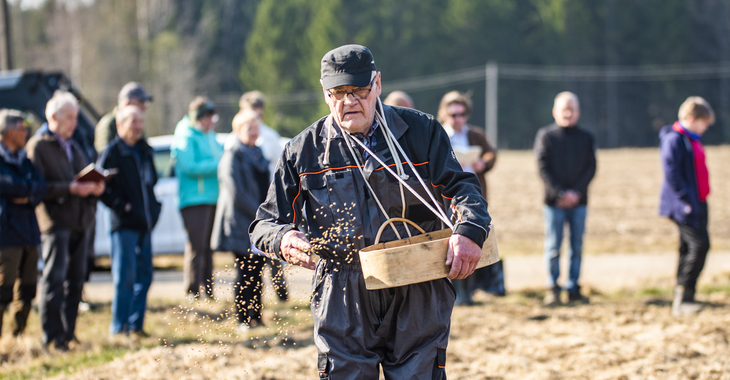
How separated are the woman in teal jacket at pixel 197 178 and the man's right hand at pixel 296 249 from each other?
416cm

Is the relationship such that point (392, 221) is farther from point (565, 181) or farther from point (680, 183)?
point (565, 181)

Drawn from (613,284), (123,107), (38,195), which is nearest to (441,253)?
(38,195)

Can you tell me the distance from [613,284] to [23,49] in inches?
1749

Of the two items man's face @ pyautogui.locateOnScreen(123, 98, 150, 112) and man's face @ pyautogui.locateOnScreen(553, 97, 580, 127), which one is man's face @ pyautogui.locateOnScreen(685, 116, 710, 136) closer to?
man's face @ pyautogui.locateOnScreen(553, 97, 580, 127)

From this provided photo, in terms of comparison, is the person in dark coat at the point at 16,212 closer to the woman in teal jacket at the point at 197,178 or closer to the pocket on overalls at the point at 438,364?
the woman in teal jacket at the point at 197,178

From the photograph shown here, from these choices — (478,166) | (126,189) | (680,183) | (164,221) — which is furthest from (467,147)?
(164,221)

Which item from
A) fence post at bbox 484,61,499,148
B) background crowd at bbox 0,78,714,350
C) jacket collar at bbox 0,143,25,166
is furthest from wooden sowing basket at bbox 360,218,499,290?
fence post at bbox 484,61,499,148

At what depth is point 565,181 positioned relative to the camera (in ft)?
23.2

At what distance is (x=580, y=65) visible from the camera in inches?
1978

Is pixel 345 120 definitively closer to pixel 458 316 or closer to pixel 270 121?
pixel 458 316

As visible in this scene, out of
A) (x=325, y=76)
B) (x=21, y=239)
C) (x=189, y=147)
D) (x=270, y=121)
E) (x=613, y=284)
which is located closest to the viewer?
(x=325, y=76)

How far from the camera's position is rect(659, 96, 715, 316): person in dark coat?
20.4ft

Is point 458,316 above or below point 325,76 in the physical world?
below

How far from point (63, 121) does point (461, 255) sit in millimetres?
4134
